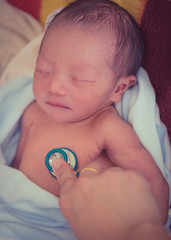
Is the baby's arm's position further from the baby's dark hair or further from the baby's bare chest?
the baby's dark hair

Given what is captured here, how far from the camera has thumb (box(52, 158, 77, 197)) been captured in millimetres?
612

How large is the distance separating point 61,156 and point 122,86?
1.27ft

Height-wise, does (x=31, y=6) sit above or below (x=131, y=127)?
above

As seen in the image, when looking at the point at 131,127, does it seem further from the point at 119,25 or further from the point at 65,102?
the point at 119,25

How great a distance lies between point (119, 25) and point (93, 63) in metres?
0.19

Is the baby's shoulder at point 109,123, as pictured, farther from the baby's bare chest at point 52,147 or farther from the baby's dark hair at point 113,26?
the baby's dark hair at point 113,26

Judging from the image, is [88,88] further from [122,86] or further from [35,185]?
[35,185]

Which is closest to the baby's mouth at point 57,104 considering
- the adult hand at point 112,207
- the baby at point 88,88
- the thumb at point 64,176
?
the baby at point 88,88

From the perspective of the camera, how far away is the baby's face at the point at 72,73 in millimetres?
1016

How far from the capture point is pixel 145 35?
119 cm

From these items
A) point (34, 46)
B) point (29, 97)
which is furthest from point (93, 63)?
point (34, 46)

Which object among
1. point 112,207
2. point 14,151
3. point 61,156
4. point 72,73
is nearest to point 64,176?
point 112,207

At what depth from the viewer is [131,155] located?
1.02m

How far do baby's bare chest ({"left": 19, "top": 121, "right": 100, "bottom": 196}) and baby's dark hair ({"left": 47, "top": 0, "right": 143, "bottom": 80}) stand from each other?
279 mm
